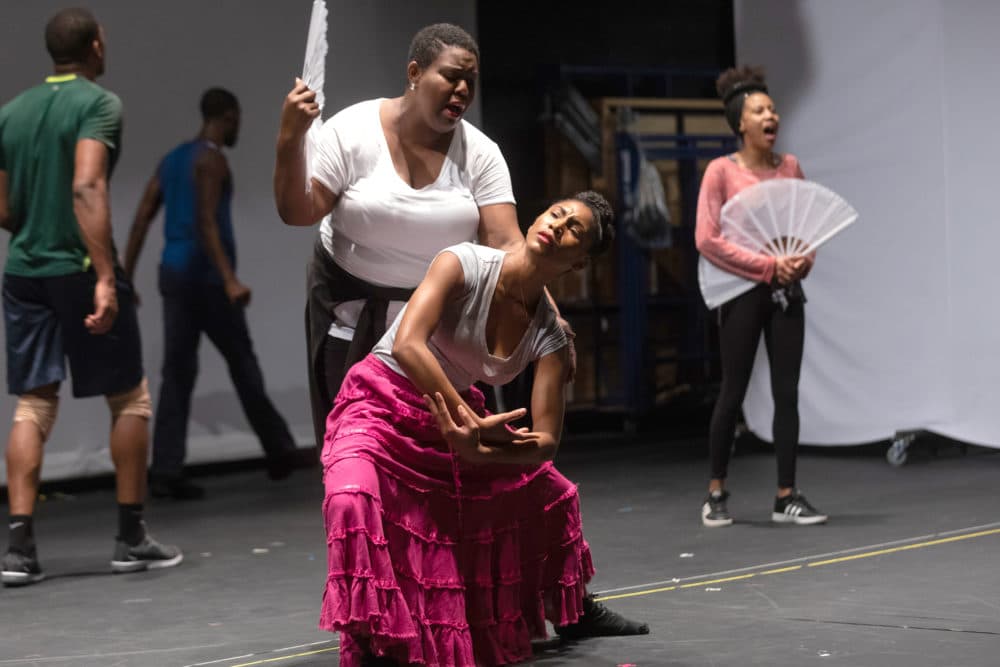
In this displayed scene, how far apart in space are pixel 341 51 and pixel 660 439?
2684 mm

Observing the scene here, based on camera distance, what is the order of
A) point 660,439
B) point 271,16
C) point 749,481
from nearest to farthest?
point 749,481
point 271,16
point 660,439

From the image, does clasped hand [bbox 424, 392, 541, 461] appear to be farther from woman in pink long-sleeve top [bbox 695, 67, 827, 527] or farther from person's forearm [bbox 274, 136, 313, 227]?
woman in pink long-sleeve top [bbox 695, 67, 827, 527]

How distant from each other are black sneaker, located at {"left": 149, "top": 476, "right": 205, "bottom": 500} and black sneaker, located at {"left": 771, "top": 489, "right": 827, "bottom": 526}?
2.76 meters

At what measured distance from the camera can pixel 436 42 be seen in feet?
11.0

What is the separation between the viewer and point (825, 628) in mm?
3391

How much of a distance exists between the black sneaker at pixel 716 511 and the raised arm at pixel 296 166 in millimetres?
2300

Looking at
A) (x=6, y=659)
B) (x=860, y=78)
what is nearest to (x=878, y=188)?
(x=860, y=78)

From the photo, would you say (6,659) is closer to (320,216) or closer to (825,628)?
(320,216)

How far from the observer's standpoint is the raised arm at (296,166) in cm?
324

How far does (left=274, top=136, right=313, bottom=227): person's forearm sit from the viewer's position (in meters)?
3.26

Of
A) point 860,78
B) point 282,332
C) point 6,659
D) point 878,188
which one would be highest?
point 860,78

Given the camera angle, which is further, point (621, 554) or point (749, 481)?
point (749, 481)

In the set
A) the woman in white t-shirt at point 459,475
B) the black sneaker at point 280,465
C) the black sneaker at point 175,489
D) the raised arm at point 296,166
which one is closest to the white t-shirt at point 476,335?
the woman in white t-shirt at point 459,475

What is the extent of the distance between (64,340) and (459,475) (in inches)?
74.4
